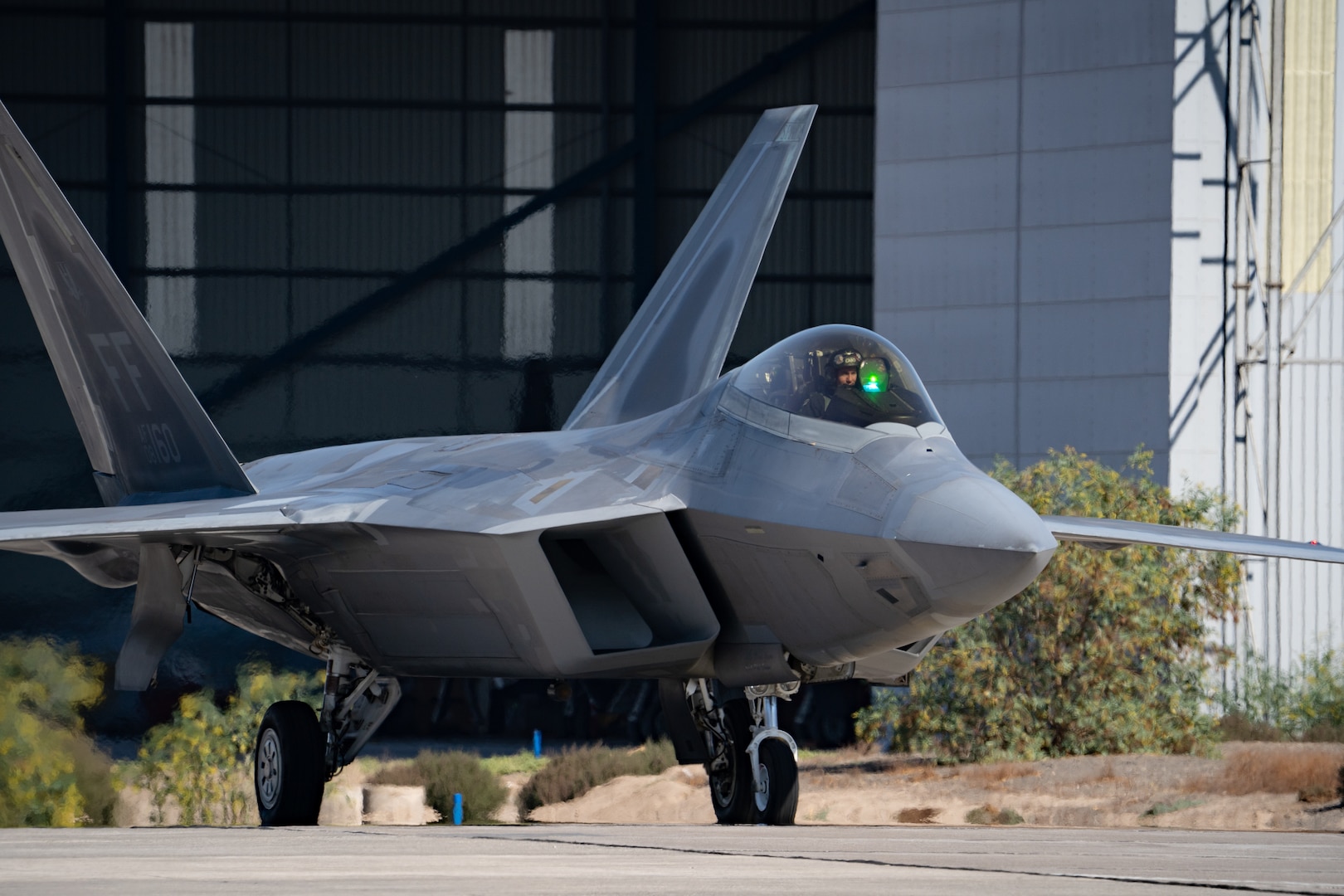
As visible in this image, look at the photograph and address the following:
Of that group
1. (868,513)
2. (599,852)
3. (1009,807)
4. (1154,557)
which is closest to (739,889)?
(599,852)

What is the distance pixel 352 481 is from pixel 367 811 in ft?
33.5

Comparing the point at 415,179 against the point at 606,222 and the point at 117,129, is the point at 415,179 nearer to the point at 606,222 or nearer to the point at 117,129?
the point at 606,222

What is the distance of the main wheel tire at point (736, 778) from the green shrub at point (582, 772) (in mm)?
11297

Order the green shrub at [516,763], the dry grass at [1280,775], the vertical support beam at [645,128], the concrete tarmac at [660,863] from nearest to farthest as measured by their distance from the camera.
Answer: the concrete tarmac at [660,863] < the dry grass at [1280,775] < the green shrub at [516,763] < the vertical support beam at [645,128]

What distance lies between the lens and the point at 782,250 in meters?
28.3

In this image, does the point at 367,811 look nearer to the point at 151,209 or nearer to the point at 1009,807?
the point at 1009,807

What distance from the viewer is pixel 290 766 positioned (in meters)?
10.6

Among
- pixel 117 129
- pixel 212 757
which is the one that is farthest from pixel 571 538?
pixel 117 129

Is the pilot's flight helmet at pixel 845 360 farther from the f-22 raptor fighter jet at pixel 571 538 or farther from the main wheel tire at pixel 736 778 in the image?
the main wheel tire at pixel 736 778

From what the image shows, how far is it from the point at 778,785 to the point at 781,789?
0.03 m

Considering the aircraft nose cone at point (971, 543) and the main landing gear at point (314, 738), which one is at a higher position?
the aircraft nose cone at point (971, 543)

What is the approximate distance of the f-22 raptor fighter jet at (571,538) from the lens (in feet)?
27.0

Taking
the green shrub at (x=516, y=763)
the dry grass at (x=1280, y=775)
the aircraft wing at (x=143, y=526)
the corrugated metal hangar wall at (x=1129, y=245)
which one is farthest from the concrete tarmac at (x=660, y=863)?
the green shrub at (x=516, y=763)

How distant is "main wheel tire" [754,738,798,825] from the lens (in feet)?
30.6
